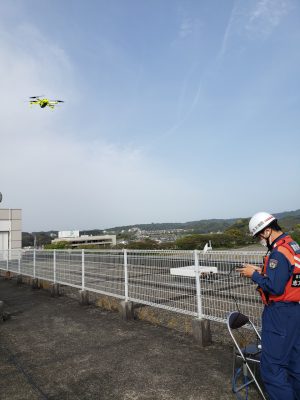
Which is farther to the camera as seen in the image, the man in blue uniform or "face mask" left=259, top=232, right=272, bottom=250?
"face mask" left=259, top=232, right=272, bottom=250

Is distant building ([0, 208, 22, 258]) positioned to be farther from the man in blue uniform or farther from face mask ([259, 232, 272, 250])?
the man in blue uniform

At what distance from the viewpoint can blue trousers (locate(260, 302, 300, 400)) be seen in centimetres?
293

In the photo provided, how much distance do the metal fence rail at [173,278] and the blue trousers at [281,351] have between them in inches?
49.3

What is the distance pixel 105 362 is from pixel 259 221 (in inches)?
129

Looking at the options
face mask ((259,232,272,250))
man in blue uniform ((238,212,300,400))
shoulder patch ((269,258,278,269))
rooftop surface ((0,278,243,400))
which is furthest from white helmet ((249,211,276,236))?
rooftop surface ((0,278,243,400))

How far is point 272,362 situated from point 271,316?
392 millimetres

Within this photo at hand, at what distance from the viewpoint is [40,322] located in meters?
7.60

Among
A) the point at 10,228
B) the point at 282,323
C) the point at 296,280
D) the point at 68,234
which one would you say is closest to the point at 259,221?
the point at 296,280

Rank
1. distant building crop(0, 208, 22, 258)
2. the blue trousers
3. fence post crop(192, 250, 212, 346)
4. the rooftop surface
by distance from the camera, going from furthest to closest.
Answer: distant building crop(0, 208, 22, 258) → fence post crop(192, 250, 212, 346) → the rooftop surface → the blue trousers

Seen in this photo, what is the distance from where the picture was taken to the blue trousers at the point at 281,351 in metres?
2.93

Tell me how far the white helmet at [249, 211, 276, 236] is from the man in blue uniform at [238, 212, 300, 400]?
0.24m

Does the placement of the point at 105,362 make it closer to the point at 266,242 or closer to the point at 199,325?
the point at 199,325

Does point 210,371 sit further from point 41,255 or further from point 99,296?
point 41,255

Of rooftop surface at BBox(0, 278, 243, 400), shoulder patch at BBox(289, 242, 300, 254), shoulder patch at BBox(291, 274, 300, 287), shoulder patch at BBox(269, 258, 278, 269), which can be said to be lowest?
rooftop surface at BBox(0, 278, 243, 400)
